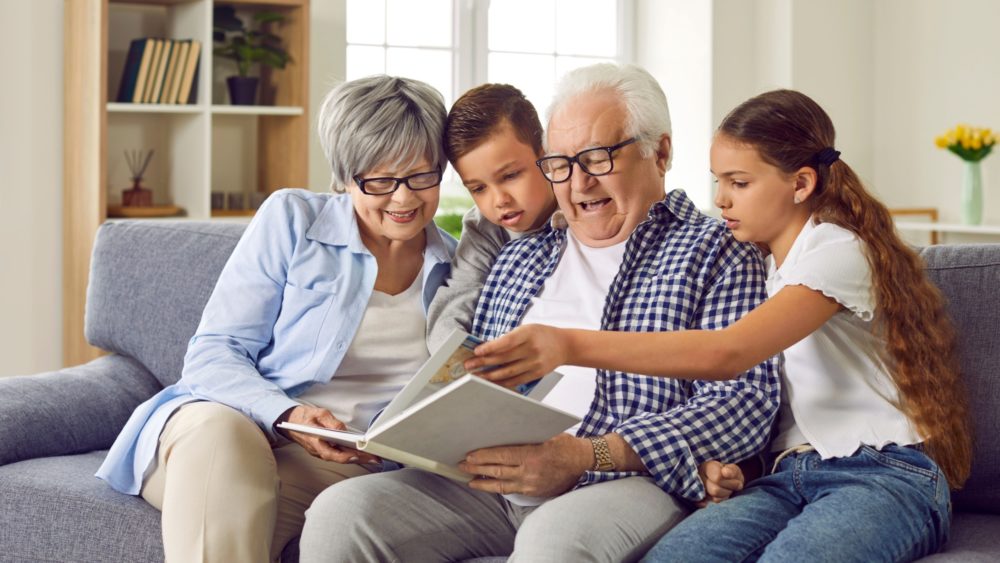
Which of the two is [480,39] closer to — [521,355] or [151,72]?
[151,72]

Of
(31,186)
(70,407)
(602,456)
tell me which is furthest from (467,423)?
(31,186)

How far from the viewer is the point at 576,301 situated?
2.06m

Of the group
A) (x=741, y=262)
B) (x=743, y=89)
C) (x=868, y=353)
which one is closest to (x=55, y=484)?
(x=741, y=262)

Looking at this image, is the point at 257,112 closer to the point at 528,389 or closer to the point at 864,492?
the point at 528,389

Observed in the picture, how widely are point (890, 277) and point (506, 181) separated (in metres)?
0.71

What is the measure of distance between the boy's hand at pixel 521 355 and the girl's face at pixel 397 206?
1.76 feet

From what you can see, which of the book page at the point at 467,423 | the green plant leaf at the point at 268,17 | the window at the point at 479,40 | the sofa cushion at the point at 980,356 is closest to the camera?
the book page at the point at 467,423

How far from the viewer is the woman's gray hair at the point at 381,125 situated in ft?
6.75

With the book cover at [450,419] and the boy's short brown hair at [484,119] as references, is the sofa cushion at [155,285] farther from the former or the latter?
the book cover at [450,419]

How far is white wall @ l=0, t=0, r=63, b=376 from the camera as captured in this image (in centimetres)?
398

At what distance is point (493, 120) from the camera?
2105 mm

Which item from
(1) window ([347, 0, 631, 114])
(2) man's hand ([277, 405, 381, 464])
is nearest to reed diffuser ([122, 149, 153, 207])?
(1) window ([347, 0, 631, 114])

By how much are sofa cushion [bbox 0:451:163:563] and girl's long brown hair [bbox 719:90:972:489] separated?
119 cm

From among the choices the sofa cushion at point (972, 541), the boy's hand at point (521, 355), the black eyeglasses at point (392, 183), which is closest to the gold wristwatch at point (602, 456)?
the boy's hand at point (521, 355)
